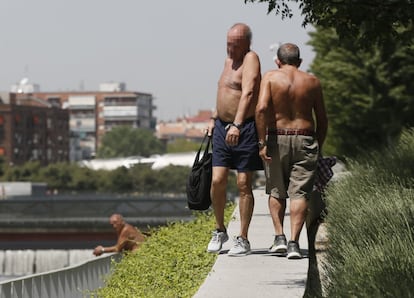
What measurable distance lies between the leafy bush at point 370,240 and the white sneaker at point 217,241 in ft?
3.13

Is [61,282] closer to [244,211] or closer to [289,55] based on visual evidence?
Answer: [244,211]

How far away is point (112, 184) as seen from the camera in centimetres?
15862

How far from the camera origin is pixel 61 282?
53.0ft

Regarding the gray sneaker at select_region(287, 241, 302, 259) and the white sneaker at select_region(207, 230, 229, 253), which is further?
the white sneaker at select_region(207, 230, 229, 253)

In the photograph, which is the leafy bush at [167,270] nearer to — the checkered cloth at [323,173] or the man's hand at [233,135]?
the man's hand at [233,135]

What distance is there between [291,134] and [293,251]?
99 centimetres

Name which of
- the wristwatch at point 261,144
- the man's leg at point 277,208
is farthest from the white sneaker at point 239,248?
the wristwatch at point 261,144

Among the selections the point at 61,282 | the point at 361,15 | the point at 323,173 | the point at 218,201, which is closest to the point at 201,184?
the point at 218,201

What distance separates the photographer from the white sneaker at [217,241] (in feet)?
35.2

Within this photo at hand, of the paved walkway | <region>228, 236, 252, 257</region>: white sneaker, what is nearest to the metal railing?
→ <region>228, 236, 252, 257</region>: white sneaker

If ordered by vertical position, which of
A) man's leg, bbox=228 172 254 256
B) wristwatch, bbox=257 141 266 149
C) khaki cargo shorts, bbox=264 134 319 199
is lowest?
man's leg, bbox=228 172 254 256

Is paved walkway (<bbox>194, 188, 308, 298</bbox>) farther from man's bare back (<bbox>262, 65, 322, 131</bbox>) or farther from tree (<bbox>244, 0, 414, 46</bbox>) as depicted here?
tree (<bbox>244, 0, 414, 46</bbox>)

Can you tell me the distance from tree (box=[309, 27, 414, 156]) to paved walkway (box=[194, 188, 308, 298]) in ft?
103

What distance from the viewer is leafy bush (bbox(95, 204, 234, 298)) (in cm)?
964
